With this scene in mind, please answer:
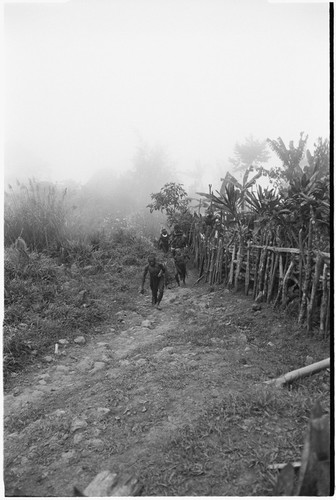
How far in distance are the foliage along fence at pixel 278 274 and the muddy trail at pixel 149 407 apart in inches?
15.3

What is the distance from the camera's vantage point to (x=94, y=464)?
91.5 inches

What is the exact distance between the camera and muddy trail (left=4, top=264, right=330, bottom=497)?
216cm

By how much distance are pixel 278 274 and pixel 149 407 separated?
10.6 ft

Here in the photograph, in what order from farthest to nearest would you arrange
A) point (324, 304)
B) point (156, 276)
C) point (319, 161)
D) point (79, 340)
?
point (156, 276)
point (319, 161)
point (79, 340)
point (324, 304)

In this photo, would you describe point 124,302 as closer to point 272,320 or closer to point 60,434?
point 272,320

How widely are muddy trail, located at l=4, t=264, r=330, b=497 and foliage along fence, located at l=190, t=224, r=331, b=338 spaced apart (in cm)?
39

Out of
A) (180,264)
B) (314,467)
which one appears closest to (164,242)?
(180,264)

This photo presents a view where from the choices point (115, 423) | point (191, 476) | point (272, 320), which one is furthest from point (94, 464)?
point (272, 320)

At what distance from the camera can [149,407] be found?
9.63 ft

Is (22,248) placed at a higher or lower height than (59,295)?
higher

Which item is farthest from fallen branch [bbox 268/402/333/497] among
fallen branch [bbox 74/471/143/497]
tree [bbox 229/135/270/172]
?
tree [bbox 229/135/270/172]

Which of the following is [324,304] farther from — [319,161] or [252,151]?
[252,151]

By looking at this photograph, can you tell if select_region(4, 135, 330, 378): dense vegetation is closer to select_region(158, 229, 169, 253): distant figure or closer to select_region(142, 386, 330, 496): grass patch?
select_region(158, 229, 169, 253): distant figure

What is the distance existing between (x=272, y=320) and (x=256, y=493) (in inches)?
120
